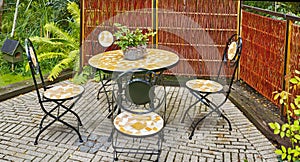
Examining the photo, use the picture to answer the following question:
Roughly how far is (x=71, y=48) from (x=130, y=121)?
3.42m

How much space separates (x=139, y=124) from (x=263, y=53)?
245 cm

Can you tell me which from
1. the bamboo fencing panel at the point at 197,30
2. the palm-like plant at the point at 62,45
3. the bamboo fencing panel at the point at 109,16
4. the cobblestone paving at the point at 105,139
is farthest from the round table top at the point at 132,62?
the palm-like plant at the point at 62,45

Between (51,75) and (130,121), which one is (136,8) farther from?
(130,121)

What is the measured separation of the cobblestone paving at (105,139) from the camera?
3.00m

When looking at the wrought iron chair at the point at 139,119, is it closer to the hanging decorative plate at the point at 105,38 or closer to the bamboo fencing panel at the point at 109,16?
the hanging decorative plate at the point at 105,38

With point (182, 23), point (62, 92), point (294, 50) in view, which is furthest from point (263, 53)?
point (62, 92)

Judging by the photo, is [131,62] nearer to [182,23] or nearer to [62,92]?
[62,92]

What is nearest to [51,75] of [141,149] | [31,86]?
[31,86]

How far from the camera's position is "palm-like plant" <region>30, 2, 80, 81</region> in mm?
5411

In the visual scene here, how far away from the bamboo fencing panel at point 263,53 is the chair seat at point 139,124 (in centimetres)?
188

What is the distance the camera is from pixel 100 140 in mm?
3336

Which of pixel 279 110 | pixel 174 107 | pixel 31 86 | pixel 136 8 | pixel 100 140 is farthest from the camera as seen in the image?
pixel 136 8

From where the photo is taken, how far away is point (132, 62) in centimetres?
355

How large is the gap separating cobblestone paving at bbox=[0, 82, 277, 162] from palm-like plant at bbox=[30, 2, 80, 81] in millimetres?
1315
